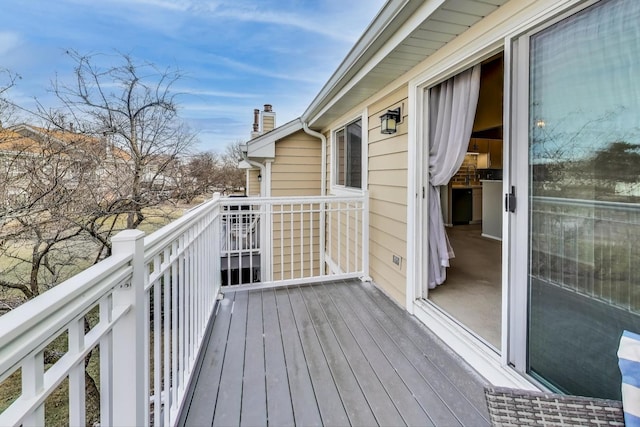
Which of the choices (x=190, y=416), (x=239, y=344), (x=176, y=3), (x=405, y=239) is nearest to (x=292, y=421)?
(x=190, y=416)

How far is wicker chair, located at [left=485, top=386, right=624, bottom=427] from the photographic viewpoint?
958 millimetres

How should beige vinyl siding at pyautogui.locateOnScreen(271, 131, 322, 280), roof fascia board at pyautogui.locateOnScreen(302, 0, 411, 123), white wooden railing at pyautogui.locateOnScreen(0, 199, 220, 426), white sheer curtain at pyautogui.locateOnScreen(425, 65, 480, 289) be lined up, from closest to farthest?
white wooden railing at pyautogui.locateOnScreen(0, 199, 220, 426) < roof fascia board at pyautogui.locateOnScreen(302, 0, 411, 123) < white sheer curtain at pyautogui.locateOnScreen(425, 65, 480, 289) < beige vinyl siding at pyautogui.locateOnScreen(271, 131, 322, 280)

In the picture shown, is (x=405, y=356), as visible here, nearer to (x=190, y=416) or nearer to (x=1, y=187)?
(x=190, y=416)

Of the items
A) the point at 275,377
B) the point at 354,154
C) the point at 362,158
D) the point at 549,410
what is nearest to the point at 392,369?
the point at 275,377

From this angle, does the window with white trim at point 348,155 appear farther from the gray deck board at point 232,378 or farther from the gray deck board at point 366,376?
the gray deck board at point 232,378

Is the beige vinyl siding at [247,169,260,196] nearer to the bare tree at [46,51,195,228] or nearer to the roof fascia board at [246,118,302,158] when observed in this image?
the roof fascia board at [246,118,302,158]

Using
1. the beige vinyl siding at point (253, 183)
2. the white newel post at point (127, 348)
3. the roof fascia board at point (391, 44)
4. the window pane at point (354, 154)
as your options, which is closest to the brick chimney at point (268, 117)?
the beige vinyl siding at point (253, 183)

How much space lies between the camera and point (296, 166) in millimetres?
6008

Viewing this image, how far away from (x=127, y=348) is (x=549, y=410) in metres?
1.39

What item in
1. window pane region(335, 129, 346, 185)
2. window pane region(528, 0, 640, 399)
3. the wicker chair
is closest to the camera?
the wicker chair

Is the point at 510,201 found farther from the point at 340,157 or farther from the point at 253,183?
the point at 253,183

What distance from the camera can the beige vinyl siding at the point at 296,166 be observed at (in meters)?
5.88

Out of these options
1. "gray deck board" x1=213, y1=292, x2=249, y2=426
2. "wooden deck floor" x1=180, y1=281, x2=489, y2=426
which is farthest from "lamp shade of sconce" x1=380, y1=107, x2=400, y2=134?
"gray deck board" x1=213, y1=292, x2=249, y2=426

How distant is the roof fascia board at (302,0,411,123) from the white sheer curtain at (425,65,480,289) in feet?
2.40
